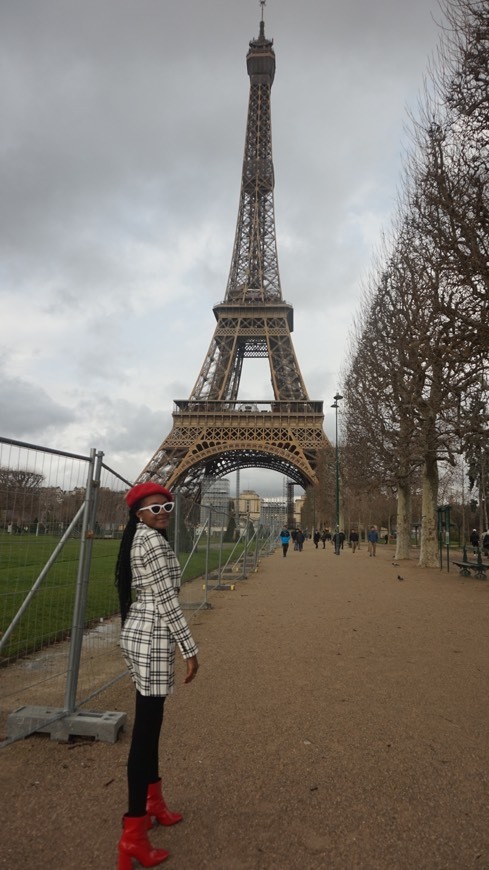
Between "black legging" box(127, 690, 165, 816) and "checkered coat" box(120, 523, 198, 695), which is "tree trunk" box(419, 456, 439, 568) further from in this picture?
"black legging" box(127, 690, 165, 816)

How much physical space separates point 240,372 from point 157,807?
Answer: 5938 centimetres

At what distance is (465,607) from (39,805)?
998 centimetres

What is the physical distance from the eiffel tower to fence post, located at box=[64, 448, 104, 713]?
3707 cm

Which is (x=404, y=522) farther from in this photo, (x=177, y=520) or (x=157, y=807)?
(x=157, y=807)

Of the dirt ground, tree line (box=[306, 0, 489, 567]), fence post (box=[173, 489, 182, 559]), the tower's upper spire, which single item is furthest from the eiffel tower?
the dirt ground

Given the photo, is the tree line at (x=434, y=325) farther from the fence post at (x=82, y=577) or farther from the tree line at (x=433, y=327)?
the fence post at (x=82, y=577)

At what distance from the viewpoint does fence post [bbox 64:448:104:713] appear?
14.2 feet

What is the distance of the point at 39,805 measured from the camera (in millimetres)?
3250

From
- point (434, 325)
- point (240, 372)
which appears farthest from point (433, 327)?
point (240, 372)

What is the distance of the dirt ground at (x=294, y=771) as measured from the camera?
9.40ft

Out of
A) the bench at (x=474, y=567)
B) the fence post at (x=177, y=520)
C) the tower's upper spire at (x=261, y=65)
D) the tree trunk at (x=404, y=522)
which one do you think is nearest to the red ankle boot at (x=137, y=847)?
the fence post at (x=177, y=520)

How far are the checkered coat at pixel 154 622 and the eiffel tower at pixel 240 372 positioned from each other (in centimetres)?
3879

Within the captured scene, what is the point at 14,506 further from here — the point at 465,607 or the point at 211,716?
the point at 465,607

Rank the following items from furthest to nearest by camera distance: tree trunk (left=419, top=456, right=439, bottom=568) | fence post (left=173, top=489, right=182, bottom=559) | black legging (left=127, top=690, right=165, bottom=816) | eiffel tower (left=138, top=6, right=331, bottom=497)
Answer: eiffel tower (left=138, top=6, right=331, bottom=497) < tree trunk (left=419, top=456, right=439, bottom=568) < fence post (left=173, top=489, right=182, bottom=559) < black legging (left=127, top=690, right=165, bottom=816)
